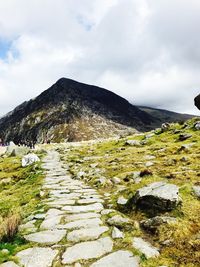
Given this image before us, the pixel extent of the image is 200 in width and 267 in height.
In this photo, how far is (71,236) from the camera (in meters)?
10.1

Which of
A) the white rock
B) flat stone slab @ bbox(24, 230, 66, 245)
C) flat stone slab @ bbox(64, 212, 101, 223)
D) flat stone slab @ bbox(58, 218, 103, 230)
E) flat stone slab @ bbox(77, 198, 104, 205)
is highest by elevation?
flat stone slab @ bbox(77, 198, 104, 205)

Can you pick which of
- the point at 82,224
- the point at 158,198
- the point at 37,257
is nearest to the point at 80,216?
the point at 82,224

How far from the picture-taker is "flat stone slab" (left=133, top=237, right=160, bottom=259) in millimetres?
8500

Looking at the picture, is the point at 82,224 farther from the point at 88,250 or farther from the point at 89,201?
the point at 89,201

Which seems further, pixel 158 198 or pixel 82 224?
pixel 158 198

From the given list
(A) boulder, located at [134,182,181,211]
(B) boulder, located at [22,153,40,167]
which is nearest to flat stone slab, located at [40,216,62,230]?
(A) boulder, located at [134,182,181,211]

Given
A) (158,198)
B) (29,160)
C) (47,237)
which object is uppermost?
(29,160)

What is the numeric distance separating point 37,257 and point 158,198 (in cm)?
448

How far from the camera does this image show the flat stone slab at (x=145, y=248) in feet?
27.9

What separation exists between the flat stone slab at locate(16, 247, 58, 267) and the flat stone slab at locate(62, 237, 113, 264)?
0.35 metres

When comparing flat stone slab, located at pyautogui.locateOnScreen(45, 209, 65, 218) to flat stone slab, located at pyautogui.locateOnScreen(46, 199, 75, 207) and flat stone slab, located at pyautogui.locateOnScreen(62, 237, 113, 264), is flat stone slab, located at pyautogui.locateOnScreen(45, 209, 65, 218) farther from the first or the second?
flat stone slab, located at pyautogui.locateOnScreen(62, 237, 113, 264)

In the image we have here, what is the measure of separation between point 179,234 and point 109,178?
10225mm

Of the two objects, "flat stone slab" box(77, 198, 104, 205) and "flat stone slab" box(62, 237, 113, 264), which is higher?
"flat stone slab" box(77, 198, 104, 205)

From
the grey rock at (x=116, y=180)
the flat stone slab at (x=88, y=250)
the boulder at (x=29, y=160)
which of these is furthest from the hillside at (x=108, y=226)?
the boulder at (x=29, y=160)
